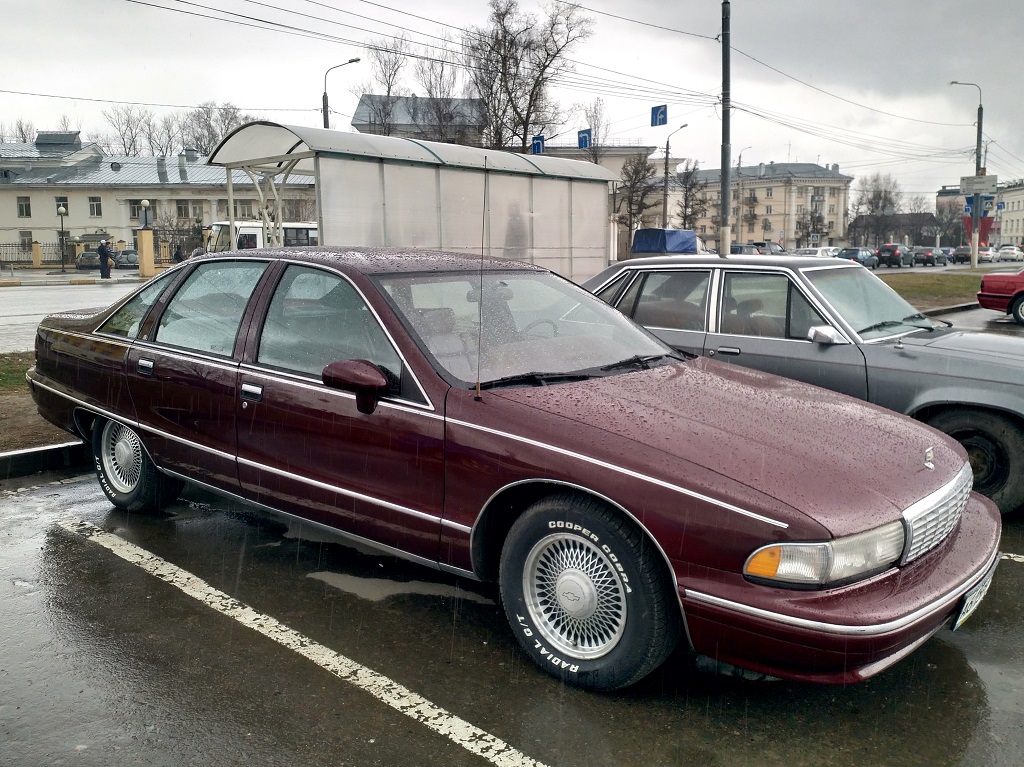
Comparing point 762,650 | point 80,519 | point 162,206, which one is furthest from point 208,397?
point 162,206

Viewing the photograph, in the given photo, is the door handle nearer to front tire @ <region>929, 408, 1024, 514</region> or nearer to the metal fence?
front tire @ <region>929, 408, 1024, 514</region>

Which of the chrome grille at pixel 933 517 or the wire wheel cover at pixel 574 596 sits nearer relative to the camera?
the chrome grille at pixel 933 517

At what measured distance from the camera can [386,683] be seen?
324 centimetres

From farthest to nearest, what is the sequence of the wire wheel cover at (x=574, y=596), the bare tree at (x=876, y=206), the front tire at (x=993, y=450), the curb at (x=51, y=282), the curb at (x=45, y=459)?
the bare tree at (x=876, y=206) → the curb at (x=51, y=282) → the curb at (x=45, y=459) → the front tire at (x=993, y=450) → the wire wheel cover at (x=574, y=596)

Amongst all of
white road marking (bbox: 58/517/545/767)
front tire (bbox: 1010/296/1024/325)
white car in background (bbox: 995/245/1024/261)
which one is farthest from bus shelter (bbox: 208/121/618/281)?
white car in background (bbox: 995/245/1024/261)

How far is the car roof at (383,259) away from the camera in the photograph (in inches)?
161

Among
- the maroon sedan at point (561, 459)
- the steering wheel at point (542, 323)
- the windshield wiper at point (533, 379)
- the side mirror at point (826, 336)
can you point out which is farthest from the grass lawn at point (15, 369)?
the side mirror at point (826, 336)

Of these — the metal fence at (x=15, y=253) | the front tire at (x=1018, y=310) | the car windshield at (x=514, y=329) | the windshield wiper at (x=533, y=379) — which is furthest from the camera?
the metal fence at (x=15, y=253)

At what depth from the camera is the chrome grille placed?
2.88m

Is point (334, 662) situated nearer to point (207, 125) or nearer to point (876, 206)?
point (207, 125)

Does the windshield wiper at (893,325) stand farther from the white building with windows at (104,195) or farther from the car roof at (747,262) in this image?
the white building with windows at (104,195)

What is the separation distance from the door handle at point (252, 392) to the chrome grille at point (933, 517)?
9.08 feet

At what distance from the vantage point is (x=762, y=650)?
2.72 meters

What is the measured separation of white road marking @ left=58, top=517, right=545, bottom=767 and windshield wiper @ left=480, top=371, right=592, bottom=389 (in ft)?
3.90
